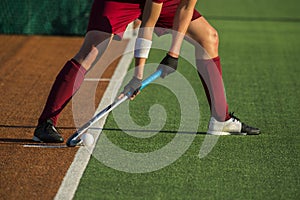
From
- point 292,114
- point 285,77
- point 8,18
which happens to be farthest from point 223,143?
point 8,18

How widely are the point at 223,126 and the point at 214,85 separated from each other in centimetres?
36

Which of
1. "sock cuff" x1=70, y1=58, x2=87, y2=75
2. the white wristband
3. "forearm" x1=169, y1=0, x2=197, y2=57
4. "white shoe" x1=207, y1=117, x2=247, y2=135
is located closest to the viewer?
the white wristband

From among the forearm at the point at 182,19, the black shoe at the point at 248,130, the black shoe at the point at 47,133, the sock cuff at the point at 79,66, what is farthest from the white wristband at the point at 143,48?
the black shoe at the point at 248,130

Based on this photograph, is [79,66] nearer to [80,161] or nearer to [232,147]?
[80,161]

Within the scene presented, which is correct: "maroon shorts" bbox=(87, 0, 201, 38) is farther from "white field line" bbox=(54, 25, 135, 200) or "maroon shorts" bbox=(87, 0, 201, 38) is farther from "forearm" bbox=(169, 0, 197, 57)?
"white field line" bbox=(54, 25, 135, 200)

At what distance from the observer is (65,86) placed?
21.7 ft

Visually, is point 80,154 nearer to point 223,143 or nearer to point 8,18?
point 223,143

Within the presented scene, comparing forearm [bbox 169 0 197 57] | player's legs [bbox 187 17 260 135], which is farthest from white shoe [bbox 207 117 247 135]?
forearm [bbox 169 0 197 57]

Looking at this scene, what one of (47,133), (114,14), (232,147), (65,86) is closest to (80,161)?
(47,133)

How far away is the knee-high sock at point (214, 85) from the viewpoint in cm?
700

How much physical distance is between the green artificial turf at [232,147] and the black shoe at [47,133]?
1.60 feet

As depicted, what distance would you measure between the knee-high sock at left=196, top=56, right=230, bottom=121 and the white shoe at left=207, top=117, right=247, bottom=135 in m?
0.04

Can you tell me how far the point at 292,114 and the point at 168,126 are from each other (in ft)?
4.56

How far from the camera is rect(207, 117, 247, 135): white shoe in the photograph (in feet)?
23.2
